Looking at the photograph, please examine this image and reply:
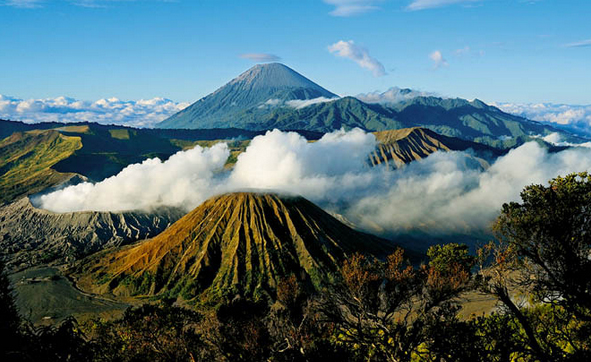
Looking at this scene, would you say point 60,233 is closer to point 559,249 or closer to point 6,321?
point 6,321

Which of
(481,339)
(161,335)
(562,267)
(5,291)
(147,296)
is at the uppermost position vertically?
(562,267)

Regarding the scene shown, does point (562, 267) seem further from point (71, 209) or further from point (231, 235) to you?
point (71, 209)

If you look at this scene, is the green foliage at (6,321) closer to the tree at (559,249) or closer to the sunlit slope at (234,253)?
the tree at (559,249)

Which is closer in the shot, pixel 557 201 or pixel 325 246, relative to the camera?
pixel 557 201

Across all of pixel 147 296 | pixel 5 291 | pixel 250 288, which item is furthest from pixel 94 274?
pixel 5 291

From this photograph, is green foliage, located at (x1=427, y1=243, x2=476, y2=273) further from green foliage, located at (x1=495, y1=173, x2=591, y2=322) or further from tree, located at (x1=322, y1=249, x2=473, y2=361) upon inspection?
green foliage, located at (x1=495, y1=173, x2=591, y2=322)

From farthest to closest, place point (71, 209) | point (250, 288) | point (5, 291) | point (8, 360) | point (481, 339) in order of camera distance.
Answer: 1. point (71, 209)
2. point (250, 288)
3. point (5, 291)
4. point (481, 339)
5. point (8, 360)

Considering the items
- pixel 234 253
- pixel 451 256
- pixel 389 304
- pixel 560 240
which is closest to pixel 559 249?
pixel 560 240

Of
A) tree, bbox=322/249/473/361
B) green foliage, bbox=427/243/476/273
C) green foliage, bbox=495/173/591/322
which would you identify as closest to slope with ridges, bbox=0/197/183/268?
green foliage, bbox=427/243/476/273

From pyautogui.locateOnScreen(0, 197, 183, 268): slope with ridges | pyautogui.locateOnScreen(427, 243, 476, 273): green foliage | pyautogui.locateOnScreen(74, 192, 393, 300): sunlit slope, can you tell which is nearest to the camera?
pyautogui.locateOnScreen(427, 243, 476, 273): green foliage
